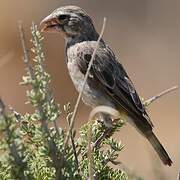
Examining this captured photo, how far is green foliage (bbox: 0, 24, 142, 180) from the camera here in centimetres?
346

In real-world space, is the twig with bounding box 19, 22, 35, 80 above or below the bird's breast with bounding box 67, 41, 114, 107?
below

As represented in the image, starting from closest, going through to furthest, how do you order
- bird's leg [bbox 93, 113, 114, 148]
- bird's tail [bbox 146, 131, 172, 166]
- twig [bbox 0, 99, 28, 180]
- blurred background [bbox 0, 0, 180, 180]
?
1. twig [bbox 0, 99, 28, 180]
2. bird's leg [bbox 93, 113, 114, 148]
3. bird's tail [bbox 146, 131, 172, 166]
4. blurred background [bbox 0, 0, 180, 180]

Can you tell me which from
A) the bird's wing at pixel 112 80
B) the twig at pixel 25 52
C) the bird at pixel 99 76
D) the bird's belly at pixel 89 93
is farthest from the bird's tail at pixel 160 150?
the twig at pixel 25 52

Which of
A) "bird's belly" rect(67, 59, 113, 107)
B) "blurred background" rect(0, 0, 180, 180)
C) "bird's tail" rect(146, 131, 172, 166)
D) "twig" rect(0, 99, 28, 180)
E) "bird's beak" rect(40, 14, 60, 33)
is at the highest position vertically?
"blurred background" rect(0, 0, 180, 180)

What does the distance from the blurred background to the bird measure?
23.8 ft

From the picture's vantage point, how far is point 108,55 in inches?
252

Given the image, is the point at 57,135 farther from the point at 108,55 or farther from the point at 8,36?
the point at 8,36

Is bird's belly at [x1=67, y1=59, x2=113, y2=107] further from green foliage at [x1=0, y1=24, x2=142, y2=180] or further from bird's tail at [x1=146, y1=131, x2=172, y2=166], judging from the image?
green foliage at [x1=0, y1=24, x2=142, y2=180]

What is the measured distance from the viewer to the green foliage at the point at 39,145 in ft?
11.4

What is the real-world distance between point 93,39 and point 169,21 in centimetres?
1055

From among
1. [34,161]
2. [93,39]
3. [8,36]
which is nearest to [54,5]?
[8,36]

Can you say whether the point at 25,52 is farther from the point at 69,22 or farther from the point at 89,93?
the point at 69,22

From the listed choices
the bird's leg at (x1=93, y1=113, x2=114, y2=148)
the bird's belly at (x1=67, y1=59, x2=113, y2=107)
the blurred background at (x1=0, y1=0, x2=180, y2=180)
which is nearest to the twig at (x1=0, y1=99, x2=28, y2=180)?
the bird's leg at (x1=93, y1=113, x2=114, y2=148)

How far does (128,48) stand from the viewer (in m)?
17.2
